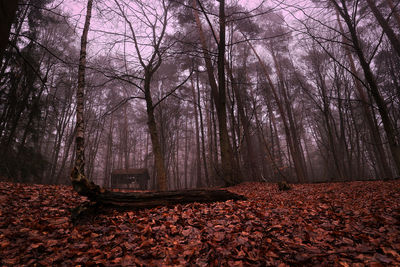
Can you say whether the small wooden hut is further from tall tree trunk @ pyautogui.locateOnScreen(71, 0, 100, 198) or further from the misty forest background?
tall tree trunk @ pyautogui.locateOnScreen(71, 0, 100, 198)

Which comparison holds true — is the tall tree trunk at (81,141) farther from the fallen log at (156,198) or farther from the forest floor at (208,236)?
the forest floor at (208,236)

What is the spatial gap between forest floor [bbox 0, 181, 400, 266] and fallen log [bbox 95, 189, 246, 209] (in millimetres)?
196

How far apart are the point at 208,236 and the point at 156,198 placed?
1719mm

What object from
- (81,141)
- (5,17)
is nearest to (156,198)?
(81,141)

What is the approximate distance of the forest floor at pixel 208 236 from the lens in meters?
2.14

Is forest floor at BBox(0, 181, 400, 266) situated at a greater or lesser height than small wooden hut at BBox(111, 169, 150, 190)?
lesser

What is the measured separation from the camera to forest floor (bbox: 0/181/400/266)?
7.04 feet

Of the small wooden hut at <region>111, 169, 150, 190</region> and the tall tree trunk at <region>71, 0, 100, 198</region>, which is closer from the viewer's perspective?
the tall tree trunk at <region>71, 0, 100, 198</region>

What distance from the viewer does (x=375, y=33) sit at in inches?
453

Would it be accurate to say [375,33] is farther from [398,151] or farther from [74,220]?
[74,220]

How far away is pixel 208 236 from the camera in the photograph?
2.71 m


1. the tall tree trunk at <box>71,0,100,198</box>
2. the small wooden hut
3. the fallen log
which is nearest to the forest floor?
the fallen log

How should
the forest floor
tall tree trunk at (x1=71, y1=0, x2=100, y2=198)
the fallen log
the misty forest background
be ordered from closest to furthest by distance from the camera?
the forest floor → tall tree trunk at (x1=71, y1=0, x2=100, y2=198) → the fallen log → the misty forest background

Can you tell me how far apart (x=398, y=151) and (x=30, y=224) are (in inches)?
360
